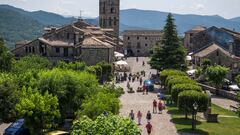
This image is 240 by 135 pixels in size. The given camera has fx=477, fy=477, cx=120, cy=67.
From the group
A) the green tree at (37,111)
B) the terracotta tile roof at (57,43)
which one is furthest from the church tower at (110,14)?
the green tree at (37,111)

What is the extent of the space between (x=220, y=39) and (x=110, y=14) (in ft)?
141

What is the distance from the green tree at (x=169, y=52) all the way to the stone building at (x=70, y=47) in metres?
7.41

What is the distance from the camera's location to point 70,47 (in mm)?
73812

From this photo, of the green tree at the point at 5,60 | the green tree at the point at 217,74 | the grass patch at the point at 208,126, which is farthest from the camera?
the green tree at the point at 5,60

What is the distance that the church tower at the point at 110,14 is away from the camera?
12456cm

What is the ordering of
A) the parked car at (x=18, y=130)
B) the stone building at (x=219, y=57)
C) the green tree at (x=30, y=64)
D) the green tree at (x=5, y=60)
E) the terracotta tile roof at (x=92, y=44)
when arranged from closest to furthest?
1. the parked car at (x=18, y=130)
2. the green tree at (x=30, y=64)
3. the green tree at (x=5, y=60)
4. the terracotta tile roof at (x=92, y=44)
5. the stone building at (x=219, y=57)

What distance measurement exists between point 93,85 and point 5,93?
8.18 metres

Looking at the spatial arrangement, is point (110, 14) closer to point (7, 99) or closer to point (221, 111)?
point (221, 111)

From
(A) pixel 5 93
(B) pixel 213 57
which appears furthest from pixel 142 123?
(B) pixel 213 57

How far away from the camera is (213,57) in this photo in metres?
79.4

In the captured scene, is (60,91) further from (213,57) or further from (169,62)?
(213,57)

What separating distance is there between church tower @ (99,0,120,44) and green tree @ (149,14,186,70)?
181ft

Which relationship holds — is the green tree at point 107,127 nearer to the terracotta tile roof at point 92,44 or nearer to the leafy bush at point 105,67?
the leafy bush at point 105,67

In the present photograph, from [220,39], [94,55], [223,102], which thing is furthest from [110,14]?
[223,102]
